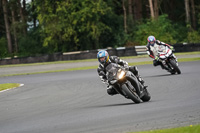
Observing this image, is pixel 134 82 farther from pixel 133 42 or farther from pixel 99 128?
pixel 133 42

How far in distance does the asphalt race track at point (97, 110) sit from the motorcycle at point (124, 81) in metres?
0.30

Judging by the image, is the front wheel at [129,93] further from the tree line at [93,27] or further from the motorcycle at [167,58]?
the tree line at [93,27]

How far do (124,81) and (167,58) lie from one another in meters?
7.70

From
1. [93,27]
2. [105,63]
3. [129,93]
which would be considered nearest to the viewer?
[129,93]

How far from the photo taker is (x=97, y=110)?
10.1 metres

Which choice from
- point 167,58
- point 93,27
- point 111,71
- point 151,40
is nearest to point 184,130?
point 111,71

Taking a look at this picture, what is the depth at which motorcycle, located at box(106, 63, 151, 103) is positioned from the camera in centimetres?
1030

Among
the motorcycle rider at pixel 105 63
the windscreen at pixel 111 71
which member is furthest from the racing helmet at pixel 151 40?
the windscreen at pixel 111 71

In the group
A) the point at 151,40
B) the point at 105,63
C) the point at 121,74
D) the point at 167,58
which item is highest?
the point at 151,40

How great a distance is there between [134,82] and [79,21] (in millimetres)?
31647

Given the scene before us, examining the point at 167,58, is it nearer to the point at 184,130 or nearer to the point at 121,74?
the point at 121,74

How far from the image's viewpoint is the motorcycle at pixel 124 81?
10.3 m

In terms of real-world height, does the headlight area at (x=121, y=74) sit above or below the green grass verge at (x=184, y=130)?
above

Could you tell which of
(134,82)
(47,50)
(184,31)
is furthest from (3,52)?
(134,82)
